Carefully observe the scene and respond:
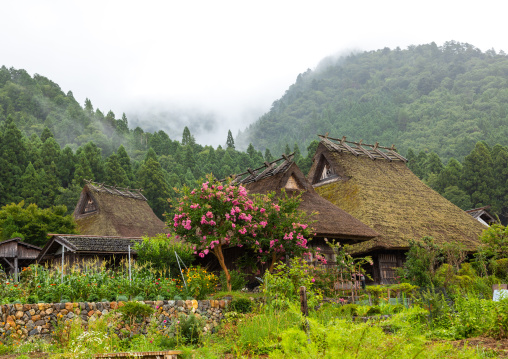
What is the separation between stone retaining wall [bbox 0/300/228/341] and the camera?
1010cm

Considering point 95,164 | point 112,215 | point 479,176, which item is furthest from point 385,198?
point 95,164

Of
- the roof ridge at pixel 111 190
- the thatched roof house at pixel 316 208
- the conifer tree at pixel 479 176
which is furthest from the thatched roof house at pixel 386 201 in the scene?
the conifer tree at pixel 479 176

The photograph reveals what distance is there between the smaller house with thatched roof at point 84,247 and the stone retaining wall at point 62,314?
8.64 meters

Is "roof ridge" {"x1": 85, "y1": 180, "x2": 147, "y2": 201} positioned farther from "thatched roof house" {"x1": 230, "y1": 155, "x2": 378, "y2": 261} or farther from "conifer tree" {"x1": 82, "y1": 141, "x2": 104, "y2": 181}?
"thatched roof house" {"x1": 230, "y1": 155, "x2": 378, "y2": 261}

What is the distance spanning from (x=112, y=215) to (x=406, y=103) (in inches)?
3440

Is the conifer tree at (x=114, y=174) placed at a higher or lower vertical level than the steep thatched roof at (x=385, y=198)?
higher

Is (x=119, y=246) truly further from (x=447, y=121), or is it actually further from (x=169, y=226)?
(x=447, y=121)

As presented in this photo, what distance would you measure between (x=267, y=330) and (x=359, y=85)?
132 metres

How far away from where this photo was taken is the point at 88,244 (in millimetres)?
20812

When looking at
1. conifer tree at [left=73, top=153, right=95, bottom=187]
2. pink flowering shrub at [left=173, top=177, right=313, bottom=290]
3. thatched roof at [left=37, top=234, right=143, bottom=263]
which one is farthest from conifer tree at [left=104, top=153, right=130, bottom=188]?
pink flowering shrub at [left=173, top=177, right=313, bottom=290]

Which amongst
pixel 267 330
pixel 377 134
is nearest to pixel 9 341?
pixel 267 330

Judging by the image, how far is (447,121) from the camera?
79.0 m

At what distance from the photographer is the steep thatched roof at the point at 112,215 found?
29625mm

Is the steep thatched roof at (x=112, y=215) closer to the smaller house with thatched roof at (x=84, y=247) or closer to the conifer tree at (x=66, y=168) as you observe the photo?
the smaller house with thatched roof at (x=84, y=247)
